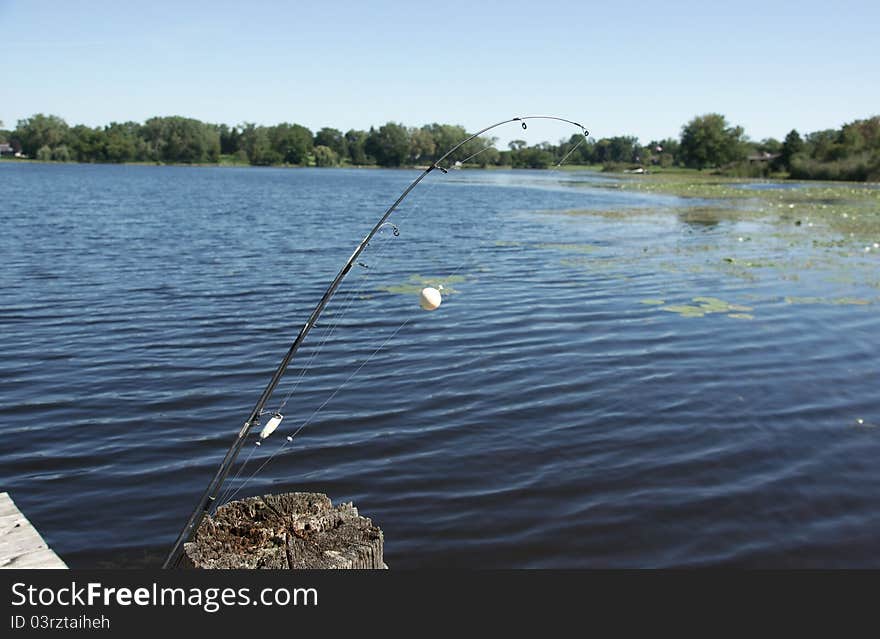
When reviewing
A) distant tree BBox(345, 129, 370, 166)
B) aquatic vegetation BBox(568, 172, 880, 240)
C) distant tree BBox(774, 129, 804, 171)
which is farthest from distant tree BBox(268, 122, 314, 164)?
aquatic vegetation BBox(568, 172, 880, 240)

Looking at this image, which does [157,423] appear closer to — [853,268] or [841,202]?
[853,268]

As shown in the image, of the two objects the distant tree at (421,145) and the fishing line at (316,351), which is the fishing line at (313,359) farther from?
the distant tree at (421,145)

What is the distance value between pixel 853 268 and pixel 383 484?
51.9 feet

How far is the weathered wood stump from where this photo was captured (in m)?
3.67

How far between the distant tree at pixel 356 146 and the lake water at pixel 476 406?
545 ft

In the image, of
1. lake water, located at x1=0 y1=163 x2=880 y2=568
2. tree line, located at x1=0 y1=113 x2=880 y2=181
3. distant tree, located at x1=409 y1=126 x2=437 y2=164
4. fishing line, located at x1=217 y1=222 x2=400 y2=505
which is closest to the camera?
lake water, located at x1=0 y1=163 x2=880 y2=568

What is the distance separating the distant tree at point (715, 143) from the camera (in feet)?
392

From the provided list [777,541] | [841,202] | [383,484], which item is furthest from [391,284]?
[841,202]

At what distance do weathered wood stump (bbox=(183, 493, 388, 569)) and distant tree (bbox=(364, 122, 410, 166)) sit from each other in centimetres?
16583

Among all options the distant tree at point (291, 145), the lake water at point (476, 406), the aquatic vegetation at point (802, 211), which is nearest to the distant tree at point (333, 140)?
the distant tree at point (291, 145)

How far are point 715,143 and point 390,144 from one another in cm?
7367

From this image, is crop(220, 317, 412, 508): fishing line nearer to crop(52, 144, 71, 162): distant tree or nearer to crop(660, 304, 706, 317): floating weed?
crop(660, 304, 706, 317): floating weed

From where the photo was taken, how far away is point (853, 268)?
709 inches

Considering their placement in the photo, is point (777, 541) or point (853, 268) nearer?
point (777, 541)
